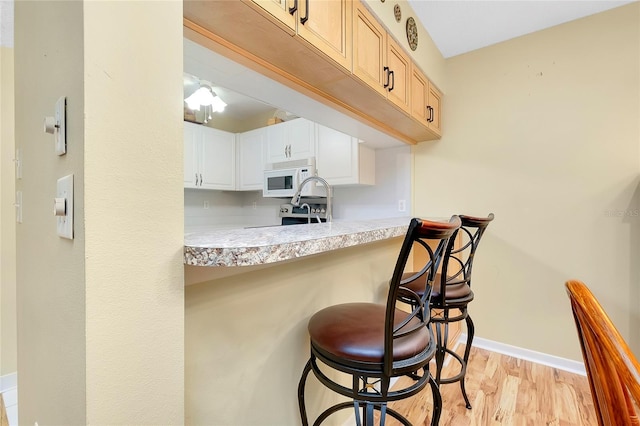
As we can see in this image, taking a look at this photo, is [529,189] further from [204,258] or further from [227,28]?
A: [204,258]

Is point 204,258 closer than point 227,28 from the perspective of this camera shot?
Yes

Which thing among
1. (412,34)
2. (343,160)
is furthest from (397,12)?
(343,160)

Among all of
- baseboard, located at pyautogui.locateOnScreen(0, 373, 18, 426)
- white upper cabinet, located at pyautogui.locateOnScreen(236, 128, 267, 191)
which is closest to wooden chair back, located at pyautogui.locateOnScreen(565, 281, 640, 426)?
baseboard, located at pyautogui.locateOnScreen(0, 373, 18, 426)

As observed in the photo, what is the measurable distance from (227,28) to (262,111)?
9.48ft

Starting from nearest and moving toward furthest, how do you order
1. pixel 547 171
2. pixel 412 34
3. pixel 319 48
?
pixel 319 48 < pixel 412 34 < pixel 547 171

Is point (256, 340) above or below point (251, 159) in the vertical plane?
below

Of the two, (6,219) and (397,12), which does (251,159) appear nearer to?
(6,219)

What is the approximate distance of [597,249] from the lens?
1933mm

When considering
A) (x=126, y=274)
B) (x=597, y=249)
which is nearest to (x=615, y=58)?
(x=597, y=249)

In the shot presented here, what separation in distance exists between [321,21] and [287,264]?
954 mm

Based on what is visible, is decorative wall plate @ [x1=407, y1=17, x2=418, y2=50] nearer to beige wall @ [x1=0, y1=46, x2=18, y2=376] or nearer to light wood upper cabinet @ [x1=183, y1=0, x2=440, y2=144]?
light wood upper cabinet @ [x1=183, y1=0, x2=440, y2=144]

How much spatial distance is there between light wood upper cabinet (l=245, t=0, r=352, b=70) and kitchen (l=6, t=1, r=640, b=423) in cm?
48

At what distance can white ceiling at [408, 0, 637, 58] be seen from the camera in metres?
1.81

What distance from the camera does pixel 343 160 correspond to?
2.54m
